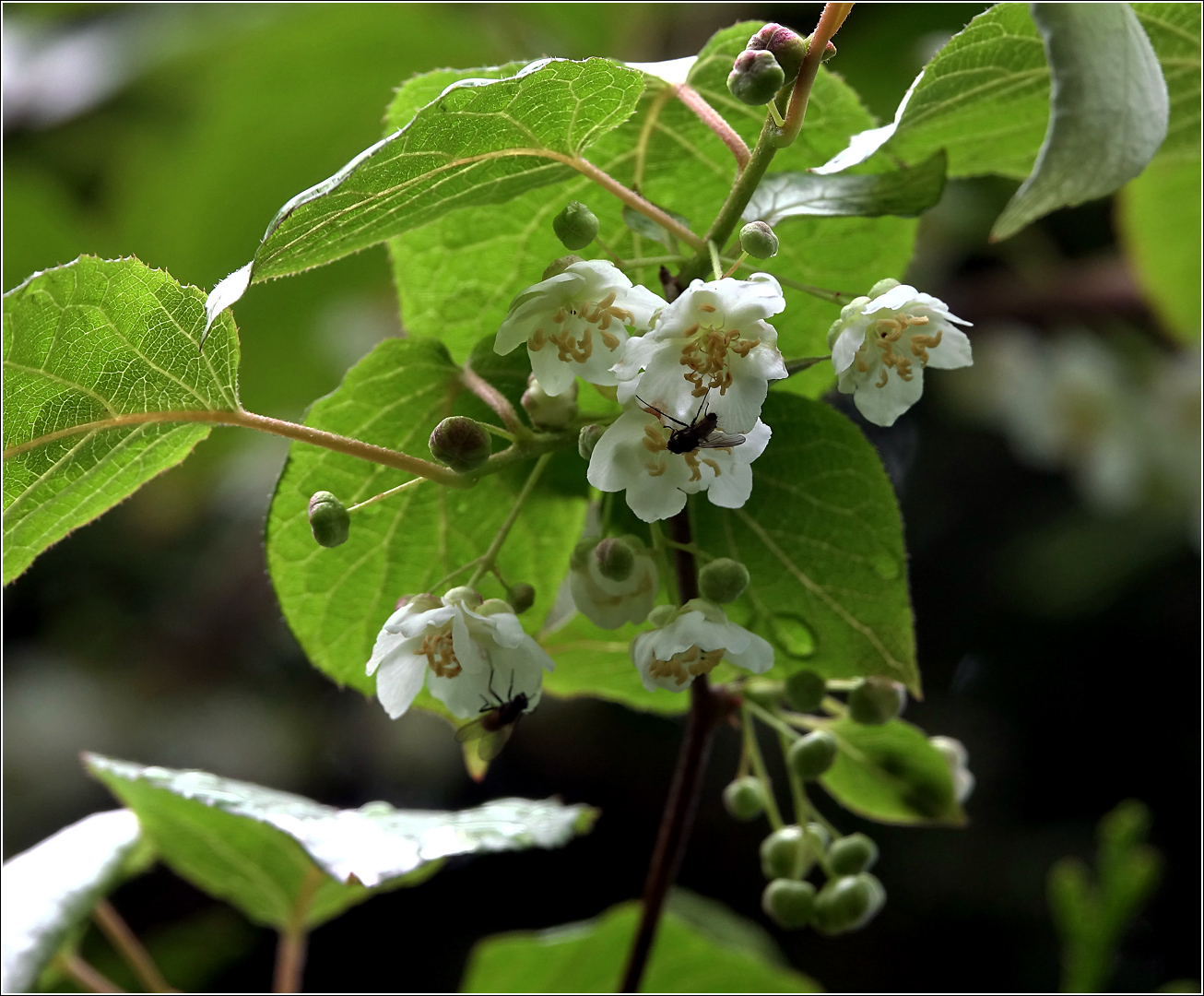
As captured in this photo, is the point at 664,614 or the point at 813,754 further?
the point at 813,754

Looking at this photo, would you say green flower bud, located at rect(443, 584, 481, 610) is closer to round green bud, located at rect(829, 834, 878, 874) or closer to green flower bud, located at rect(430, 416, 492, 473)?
green flower bud, located at rect(430, 416, 492, 473)

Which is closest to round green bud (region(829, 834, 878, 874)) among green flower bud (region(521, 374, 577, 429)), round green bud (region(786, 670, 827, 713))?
round green bud (region(786, 670, 827, 713))

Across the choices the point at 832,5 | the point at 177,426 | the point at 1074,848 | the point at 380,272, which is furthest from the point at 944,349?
the point at 1074,848

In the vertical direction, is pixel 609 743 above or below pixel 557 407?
below

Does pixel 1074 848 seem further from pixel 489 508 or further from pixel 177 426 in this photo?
pixel 177 426

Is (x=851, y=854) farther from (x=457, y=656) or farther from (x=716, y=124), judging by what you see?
(x=716, y=124)

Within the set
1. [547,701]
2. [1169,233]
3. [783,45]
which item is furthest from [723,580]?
[547,701]

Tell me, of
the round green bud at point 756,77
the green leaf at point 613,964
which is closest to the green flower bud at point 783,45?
the round green bud at point 756,77
